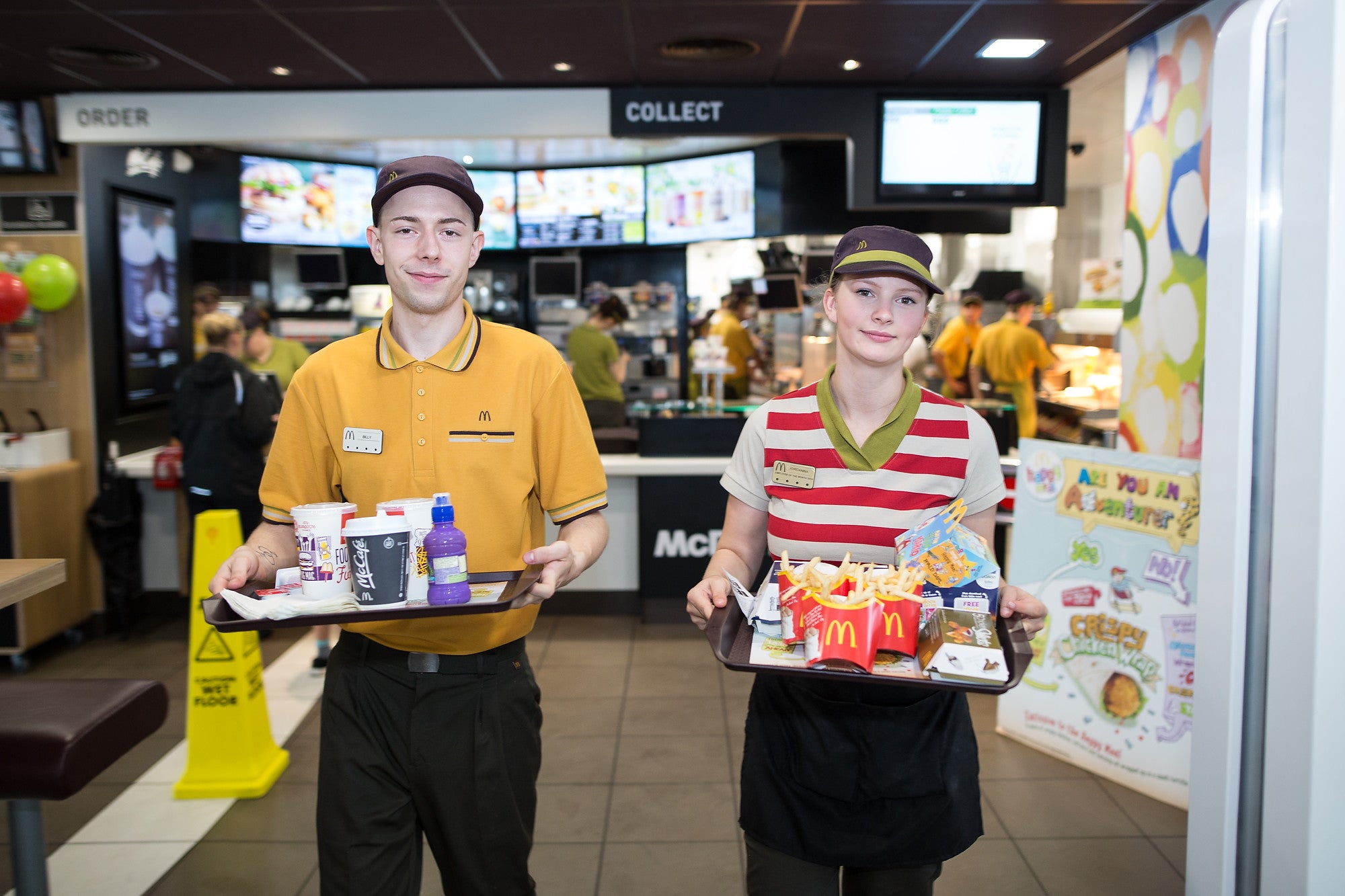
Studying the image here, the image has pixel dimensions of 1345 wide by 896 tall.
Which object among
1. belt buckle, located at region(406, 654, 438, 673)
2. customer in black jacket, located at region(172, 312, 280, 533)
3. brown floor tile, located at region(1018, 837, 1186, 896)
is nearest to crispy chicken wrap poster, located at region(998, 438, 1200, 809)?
brown floor tile, located at region(1018, 837, 1186, 896)

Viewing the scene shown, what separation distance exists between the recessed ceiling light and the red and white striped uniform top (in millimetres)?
3202

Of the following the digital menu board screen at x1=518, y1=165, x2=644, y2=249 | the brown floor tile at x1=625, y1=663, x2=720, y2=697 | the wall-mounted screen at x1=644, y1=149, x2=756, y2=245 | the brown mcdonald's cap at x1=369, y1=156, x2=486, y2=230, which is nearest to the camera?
the brown mcdonald's cap at x1=369, y1=156, x2=486, y2=230

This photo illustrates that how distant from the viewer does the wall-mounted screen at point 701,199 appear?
25.8 feet

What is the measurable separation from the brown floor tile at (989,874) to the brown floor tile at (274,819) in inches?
82.9

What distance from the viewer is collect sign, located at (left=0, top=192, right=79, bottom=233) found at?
5332mm

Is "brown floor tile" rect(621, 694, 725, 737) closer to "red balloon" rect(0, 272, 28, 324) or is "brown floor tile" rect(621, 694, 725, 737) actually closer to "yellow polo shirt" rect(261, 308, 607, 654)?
"yellow polo shirt" rect(261, 308, 607, 654)

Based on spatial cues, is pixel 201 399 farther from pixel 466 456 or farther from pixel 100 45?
pixel 466 456

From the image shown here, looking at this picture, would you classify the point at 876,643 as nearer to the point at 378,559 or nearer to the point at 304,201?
the point at 378,559

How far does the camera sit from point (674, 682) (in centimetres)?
475

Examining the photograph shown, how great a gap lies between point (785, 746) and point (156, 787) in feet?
9.56

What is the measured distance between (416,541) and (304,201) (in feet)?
25.4

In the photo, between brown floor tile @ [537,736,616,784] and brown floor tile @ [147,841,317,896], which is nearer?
brown floor tile @ [147,841,317,896]

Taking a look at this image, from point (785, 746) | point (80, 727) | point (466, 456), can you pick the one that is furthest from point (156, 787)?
point (785, 746)

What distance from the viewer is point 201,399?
5.10m
